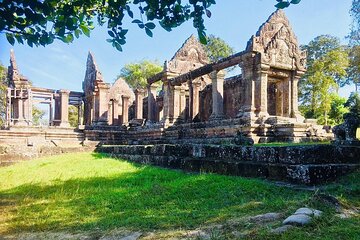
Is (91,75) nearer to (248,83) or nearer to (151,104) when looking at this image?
(151,104)

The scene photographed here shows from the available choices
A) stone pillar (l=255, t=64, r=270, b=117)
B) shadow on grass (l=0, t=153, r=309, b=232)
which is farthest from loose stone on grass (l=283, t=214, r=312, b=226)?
stone pillar (l=255, t=64, r=270, b=117)

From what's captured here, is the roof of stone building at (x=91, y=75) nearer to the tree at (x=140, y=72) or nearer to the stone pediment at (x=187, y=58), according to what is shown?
the stone pediment at (x=187, y=58)

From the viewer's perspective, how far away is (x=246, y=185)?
17.2ft

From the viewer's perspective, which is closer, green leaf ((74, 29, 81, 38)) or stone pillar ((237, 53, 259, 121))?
green leaf ((74, 29, 81, 38))

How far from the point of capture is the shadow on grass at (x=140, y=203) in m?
3.90

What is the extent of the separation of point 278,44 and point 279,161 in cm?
830

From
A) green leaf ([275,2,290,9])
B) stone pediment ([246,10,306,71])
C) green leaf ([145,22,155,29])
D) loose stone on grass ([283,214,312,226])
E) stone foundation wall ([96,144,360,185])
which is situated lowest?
loose stone on grass ([283,214,312,226])

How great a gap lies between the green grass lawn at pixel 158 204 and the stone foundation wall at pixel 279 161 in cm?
31

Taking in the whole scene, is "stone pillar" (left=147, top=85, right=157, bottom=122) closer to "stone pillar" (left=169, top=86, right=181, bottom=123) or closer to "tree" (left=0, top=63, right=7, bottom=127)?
"stone pillar" (left=169, top=86, right=181, bottom=123)

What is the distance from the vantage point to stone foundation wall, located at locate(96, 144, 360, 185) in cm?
512

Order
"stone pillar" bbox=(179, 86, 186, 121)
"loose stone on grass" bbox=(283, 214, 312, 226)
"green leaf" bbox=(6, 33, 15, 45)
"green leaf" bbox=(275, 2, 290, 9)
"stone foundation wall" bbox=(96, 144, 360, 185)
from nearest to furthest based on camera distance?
"loose stone on grass" bbox=(283, 214, 312, 226) < "green leaf" bbox=(275, 2, 290, 9) < "green leaf" bbox=(6, 33, 15, 45) < "stone foundation wall" bbox=(96, 144, 360, 185) < "stone pillar" bbox=(179, 86, 186, 121)

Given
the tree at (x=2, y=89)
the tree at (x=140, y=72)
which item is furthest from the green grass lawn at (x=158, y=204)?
the tree at (x=140, y=72)

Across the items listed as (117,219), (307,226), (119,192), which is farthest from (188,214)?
(119,192)

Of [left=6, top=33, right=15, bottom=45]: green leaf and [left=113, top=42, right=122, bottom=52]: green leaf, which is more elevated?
[left=6, top=33, right=15, bottom=45]: green leaf
